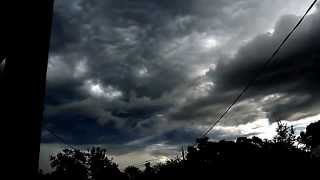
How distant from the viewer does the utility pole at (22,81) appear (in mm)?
1662

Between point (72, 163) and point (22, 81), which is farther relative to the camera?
point (72, 163)

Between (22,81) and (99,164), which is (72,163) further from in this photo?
(22,81)

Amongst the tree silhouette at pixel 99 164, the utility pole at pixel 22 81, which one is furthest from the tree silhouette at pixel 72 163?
the utility pole at pixel 22 81

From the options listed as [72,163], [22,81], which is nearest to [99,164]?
[72,163]

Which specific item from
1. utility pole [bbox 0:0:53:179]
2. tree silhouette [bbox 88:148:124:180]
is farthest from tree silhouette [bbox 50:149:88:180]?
utility pole [bbox 0:0:53:179]

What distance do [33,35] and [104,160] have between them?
94347 millimetres

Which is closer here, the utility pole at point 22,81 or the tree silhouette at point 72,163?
the utility pole at point 22,81

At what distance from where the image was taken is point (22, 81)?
71.6 inches

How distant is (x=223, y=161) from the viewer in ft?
88.1

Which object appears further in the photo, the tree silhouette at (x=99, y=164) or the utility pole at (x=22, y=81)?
the tree silhouette at (x=99, y=164)

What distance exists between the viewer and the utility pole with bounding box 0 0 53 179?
1662 millimetres

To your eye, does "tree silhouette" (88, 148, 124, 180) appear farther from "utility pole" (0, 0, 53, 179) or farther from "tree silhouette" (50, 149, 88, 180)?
"utility pole" (0, 0, 53, 179)

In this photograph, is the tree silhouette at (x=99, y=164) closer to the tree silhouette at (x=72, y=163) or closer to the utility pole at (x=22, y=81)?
the tree silhouette at (x=72, y=163)

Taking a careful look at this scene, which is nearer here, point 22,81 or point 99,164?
point 22,81
